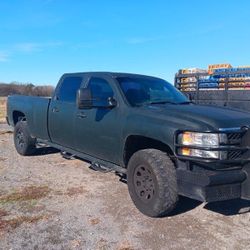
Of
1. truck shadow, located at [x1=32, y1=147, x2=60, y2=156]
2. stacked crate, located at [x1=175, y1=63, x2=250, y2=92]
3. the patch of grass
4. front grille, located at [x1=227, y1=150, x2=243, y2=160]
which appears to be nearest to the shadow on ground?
front grille, located at [x1=227, y1=150, x2=243, y2=160]

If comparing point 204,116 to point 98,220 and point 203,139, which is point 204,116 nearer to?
point 203,139

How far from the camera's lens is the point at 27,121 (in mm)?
8336

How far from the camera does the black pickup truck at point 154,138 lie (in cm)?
437

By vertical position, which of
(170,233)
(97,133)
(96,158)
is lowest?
(170,233)

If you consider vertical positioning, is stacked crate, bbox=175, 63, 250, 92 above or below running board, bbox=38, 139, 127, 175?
above

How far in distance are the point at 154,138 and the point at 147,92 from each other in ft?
4.28

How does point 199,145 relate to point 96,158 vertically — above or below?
above

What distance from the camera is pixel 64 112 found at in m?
6.84

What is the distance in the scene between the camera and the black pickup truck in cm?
437

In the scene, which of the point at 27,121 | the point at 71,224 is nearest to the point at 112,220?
the point at 71,224

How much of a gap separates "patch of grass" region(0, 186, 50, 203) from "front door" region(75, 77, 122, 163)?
0.94m

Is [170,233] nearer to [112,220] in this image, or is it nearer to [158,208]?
[158,208]

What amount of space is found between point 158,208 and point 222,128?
1240 mm

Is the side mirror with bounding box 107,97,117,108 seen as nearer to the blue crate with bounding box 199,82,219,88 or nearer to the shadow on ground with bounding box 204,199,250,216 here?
the shadow on ground with bounding box 204,199,250,216
